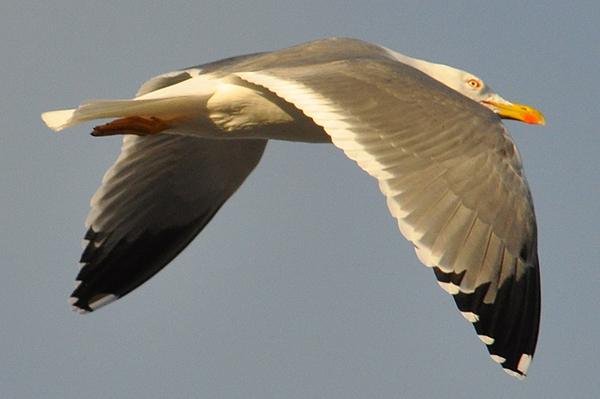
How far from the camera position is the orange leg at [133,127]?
645cm

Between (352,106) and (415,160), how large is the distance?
18.0 inches

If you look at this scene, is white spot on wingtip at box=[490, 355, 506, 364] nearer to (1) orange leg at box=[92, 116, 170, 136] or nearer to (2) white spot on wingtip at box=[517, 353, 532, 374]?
(2) white spot on wingtip at box=[517, 353, 532, 374]

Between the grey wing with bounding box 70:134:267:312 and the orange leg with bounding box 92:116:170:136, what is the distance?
1.10 meters

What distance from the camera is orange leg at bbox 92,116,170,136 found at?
21.2 ft

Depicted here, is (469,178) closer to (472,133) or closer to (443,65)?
(472,133)

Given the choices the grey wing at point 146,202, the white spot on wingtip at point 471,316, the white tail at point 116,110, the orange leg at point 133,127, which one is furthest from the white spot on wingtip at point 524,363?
the grey wing at point 146,202

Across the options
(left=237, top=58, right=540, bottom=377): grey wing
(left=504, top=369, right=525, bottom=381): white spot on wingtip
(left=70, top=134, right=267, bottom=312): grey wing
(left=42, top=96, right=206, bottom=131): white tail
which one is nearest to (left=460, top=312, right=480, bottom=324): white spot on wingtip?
(left=237, top=58, right=540, bottom=377): grey wing

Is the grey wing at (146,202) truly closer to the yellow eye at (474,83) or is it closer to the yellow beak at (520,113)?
the yellow eye at (474,83)

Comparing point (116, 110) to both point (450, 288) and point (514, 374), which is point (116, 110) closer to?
point (450, 288)

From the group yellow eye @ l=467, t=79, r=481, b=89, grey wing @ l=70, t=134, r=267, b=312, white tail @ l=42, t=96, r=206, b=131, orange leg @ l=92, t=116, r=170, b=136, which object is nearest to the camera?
white tail @ l=42, t=96, r=206, b=131

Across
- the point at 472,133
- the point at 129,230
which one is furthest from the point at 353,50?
the point at 129,230

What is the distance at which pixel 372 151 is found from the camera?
16.8 feet

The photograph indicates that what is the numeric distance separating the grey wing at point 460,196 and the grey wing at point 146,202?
7.87 feet

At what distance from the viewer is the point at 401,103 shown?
5395 mm
